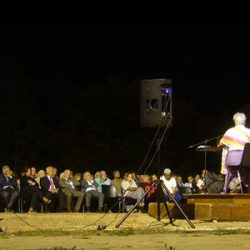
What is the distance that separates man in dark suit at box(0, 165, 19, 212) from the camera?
15523mm

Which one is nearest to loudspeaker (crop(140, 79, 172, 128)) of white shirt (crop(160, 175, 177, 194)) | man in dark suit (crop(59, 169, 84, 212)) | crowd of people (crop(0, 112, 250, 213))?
crowd of people (crop(0, 112, 250, 213))

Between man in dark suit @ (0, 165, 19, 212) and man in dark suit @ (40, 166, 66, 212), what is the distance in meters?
0.72

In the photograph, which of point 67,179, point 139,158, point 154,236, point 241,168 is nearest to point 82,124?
point 139,158

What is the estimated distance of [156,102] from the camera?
34.9 feet

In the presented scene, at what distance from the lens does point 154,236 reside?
352 inches

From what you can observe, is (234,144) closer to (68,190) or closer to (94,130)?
(68,190)

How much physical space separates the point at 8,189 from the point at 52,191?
3.64 feet

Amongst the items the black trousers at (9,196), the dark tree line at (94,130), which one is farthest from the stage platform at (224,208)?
the dark tree line at (94,130)

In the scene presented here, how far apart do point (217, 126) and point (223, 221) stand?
1122 inches

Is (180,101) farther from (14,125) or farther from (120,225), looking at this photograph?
(120,225)

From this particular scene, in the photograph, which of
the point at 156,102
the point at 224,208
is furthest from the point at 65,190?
the point at 156,102

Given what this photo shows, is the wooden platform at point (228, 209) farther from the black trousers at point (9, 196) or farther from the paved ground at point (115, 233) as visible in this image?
the black trousers at point (9, 196)

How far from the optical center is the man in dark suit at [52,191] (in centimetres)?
1600

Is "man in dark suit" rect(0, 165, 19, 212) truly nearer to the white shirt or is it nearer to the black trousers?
the black trousers
